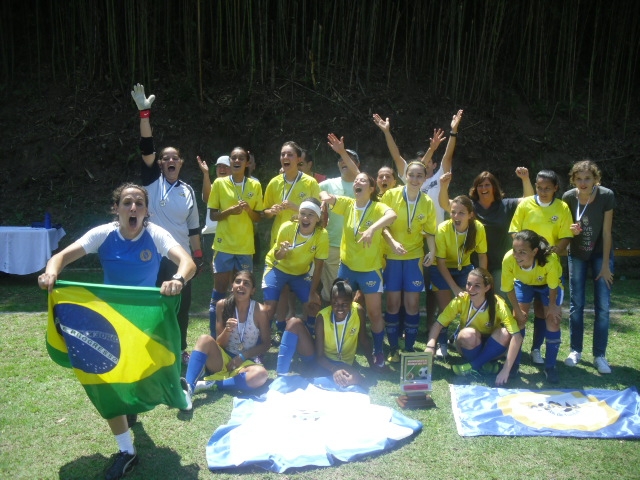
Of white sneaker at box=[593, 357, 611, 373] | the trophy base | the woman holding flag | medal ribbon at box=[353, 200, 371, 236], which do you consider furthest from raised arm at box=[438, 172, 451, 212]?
the woman holding flag

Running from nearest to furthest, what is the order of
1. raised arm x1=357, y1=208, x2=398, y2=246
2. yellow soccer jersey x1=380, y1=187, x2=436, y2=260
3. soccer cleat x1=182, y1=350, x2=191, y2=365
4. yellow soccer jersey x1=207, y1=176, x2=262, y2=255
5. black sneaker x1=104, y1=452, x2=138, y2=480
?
black sneaker x1=104, y1=452, x2=138, y2=480 < raised arm x1=357, y1=208, x2=398, y2=246 < soccer cleat x1=182, y1=350, x2=191, y2=365 < yellow soccer jersey x1=380, y1=187, x2=436, y2=260 < yellow soccer jersey x1=207, y1=176, x2=262, y2=255

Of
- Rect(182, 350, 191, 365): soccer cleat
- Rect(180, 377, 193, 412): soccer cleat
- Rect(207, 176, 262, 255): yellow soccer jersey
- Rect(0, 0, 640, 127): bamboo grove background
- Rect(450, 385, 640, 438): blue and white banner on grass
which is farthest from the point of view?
Rect(0, 0, 640, 127): bamboo grove background

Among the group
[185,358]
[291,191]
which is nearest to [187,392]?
[185,358]

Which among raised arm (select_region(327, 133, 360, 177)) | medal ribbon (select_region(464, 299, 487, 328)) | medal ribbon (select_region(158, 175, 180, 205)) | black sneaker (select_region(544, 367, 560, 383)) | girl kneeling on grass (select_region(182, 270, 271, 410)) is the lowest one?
black sneaker (select_region(544, 367, 560, 383))

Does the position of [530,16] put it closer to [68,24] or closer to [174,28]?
[174,28]

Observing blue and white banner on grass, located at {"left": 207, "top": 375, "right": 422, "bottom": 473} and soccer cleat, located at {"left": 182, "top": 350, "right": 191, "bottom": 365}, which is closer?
blue and white banner on grass, located at {"left": 207, "top": 375, "right": 422, "bottom": 473}

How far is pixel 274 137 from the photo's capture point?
9562 millimetres

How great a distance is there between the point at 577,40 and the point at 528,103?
1.26 metres

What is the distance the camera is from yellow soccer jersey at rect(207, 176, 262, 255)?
5188mm

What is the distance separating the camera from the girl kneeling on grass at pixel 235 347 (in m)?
4.21

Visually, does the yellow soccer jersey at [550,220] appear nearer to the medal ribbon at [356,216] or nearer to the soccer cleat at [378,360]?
the medal ribbon at [356,216]

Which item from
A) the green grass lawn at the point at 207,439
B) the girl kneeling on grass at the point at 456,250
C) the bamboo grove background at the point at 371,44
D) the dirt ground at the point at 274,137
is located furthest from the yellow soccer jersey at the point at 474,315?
the bamboo grove background at the point at 371,44

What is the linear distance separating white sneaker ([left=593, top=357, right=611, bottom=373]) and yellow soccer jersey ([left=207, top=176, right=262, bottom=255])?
302 cm

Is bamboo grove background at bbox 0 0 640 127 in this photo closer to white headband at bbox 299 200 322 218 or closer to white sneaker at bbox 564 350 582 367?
white headband at bbox 299 200 322 218
